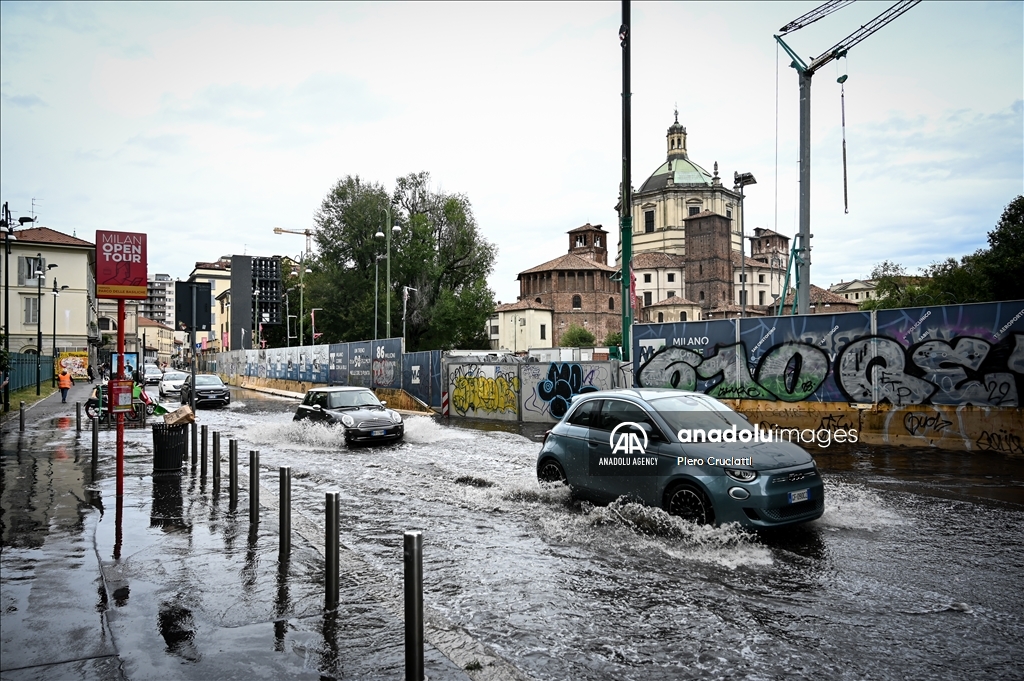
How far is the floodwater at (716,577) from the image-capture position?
4781 millimetres

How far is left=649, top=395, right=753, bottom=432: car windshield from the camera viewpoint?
331 inches

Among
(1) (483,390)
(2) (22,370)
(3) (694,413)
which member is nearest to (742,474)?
(3) (694,413)

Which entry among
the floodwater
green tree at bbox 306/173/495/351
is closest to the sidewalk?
the floodwater

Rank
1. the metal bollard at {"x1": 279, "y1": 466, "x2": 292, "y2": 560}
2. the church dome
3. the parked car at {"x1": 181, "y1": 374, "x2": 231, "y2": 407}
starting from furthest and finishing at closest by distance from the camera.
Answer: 1. the church dome
2. the parked car at {"x1": 181, "y1": 374, "x2": 231, "y2": 407}
3. the metal bollard at {"x1": 279, "y1": 466, "x2": 292, "y2": 560}

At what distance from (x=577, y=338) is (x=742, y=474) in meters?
94.0

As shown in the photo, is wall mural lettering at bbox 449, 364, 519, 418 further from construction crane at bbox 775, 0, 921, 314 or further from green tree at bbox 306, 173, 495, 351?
green tree at bbox 306, 173, 495, 351

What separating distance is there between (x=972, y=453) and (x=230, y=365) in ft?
204

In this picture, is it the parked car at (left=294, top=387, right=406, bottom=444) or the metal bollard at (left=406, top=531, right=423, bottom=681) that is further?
the parked car at (left=294, top=387, right=406, bottom=444)

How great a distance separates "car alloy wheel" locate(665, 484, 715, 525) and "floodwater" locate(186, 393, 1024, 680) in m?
0.16

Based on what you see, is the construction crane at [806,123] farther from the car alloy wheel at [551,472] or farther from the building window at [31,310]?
the building window at [31,310]

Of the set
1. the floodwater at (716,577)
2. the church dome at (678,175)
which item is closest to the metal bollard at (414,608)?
the floodwater at (716,577)

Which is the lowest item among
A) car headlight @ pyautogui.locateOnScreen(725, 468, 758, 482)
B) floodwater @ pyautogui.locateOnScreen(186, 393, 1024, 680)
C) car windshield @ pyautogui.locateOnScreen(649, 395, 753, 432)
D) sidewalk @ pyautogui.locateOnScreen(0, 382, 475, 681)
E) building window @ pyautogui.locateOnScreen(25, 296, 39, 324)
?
floodwater @ pyautogui.locateOnScreen(186, 393, 1024, 680)

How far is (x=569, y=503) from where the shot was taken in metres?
9.72

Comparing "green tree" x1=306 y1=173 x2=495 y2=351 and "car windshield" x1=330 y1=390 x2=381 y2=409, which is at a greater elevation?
"green tree" x1=306 y1=173 x2=495 y2=351
